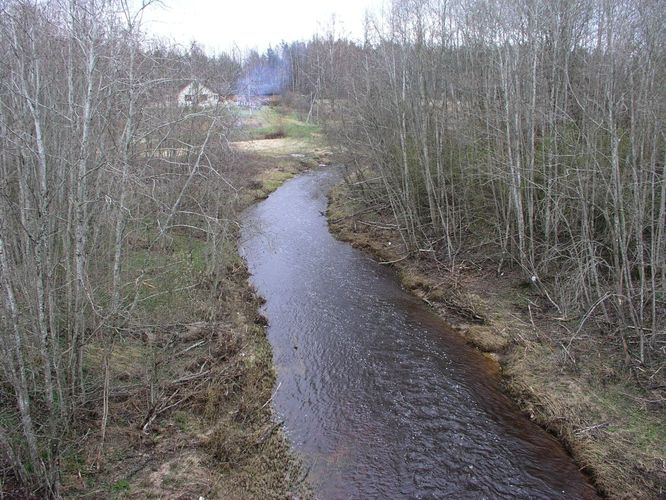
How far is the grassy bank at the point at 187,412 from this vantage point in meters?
6.08

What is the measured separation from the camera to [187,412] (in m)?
7.56

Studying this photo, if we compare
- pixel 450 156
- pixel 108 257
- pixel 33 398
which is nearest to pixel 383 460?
pixel 33 398

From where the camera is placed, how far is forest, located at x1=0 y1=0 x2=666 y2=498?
5660mm

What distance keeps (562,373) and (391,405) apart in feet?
11.0

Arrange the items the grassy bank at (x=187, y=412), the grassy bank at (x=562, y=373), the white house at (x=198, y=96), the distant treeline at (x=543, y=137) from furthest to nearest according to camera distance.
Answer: the white house at (x=198, y=96) < the distant treeline at (x=543, y=137) < the grassy bank at (x=562, y=373) < the grassy bank at (x=187, y=412)

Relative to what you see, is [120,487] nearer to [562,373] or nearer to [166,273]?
[166,273]

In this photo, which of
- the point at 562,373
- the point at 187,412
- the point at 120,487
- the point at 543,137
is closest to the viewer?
the point at 120,487

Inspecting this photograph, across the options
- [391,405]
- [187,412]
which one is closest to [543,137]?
[391,405]

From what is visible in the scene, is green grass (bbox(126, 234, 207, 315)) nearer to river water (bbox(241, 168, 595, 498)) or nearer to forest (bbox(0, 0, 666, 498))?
forest (bbox(0, 0, 666, 498))

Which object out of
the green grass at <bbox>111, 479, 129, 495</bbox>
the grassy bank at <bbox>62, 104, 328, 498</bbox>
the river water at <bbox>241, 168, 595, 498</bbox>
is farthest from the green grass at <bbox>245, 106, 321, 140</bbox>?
the green grass at <bbox>111, 479, 129, 495</bbox>

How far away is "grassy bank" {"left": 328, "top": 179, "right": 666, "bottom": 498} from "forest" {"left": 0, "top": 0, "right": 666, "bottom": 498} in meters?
0.30

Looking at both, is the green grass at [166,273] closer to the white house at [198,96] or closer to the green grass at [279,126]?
the white house at [198,96]

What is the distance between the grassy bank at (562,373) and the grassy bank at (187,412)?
14.6 feet

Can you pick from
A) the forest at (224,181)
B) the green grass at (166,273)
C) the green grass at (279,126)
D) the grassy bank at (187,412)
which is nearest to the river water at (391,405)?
the grassy bank at (187,412)
